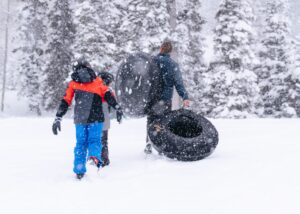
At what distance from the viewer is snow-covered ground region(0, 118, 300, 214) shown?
5.05 metres

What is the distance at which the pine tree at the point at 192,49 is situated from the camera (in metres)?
25.5

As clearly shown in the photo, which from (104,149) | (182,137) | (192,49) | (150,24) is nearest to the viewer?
A: (182,137)

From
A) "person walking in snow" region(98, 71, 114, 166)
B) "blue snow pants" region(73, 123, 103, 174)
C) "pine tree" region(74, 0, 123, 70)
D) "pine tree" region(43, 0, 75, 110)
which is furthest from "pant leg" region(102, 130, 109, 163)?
"pine tree" region(43, 0, 75, 110)

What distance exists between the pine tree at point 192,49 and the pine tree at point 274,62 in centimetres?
420

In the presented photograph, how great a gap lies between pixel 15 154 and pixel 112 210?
219 inches

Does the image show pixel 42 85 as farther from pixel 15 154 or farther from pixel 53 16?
pixel 15 154

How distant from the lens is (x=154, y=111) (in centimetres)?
829

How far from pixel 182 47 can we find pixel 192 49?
6940mm

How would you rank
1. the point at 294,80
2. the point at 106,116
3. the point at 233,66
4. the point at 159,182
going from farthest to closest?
1. the point at 294,80
2. the point at 233,66
3. the point at 106,116
4. the point at 159,182

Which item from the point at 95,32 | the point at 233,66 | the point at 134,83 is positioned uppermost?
the point at 95,32

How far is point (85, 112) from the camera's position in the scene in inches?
269

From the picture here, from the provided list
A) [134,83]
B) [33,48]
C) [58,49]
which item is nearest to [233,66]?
[58,49]

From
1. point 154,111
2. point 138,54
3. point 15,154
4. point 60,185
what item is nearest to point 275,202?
point 60,185

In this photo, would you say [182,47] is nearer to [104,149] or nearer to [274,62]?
[274,62]
